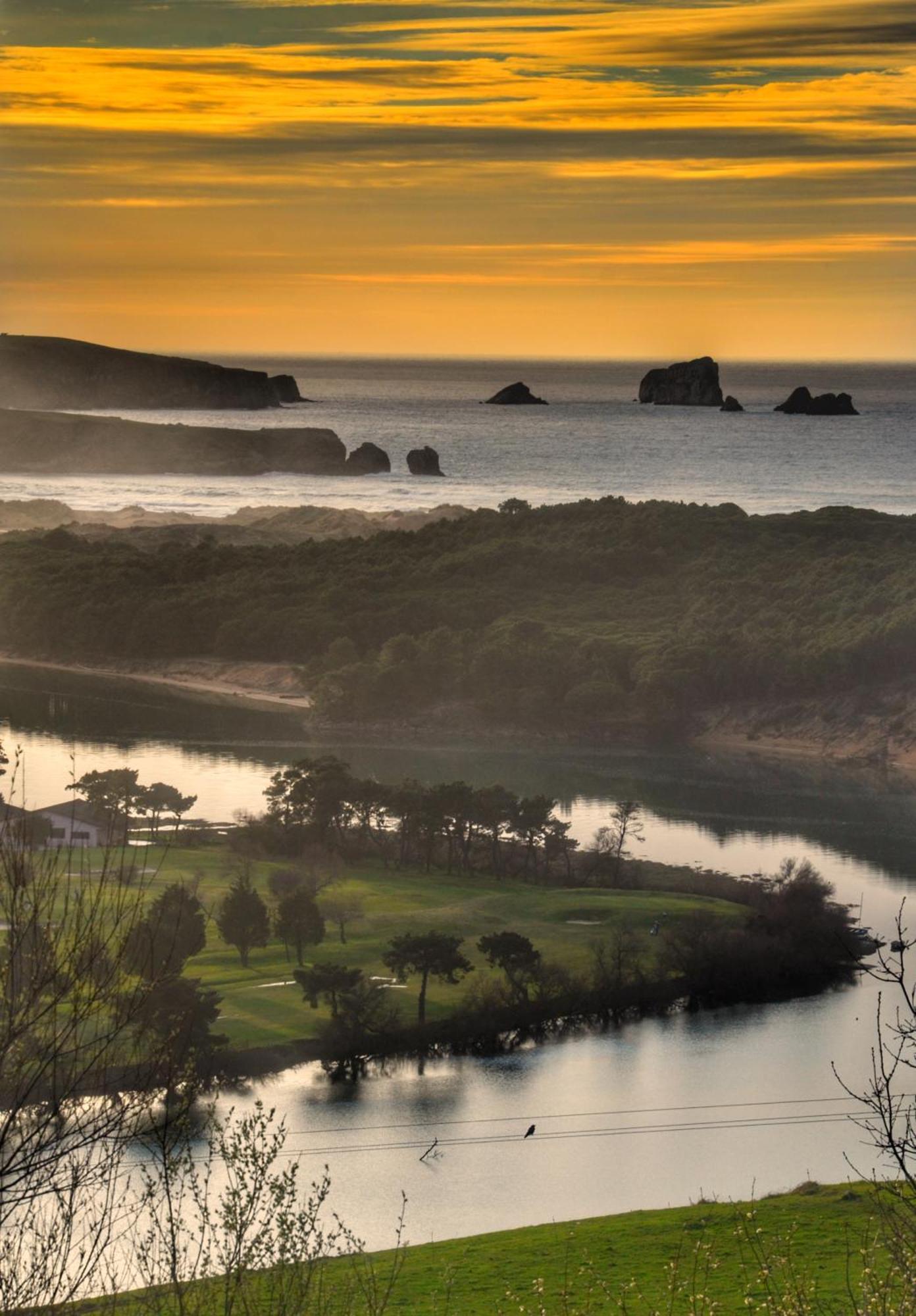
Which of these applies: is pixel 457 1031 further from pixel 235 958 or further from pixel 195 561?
pixel 195 561

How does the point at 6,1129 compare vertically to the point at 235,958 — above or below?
above

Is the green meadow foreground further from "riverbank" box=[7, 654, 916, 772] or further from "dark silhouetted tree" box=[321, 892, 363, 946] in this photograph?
"riverbank" box=[7, 654, 916, 772]

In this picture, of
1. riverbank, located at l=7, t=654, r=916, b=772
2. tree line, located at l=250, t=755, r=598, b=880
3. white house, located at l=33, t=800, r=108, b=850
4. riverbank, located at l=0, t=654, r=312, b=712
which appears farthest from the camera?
riverbank, located at l=0, t=654, r=312, b=712

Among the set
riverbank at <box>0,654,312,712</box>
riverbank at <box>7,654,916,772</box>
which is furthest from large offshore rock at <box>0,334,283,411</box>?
riverbank at <box>7,654,916,772</box>

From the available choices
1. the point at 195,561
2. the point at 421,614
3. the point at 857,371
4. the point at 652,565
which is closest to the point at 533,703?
the point at 421,614

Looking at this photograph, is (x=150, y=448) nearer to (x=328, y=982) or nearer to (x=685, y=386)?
(x=685, y=386)

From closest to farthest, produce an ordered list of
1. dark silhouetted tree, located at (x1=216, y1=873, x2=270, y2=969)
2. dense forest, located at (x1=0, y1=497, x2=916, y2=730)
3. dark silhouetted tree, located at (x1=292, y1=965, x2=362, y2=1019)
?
dark silhouetted tree, located at (x1=292, y1=965, x2=362, y2=1019) → dark silhouetted tree, located at (x1=216, y1=873, x2=270, y2=969) → dense forest, located at (x1=0, y1=497, x2=916, y2=730)

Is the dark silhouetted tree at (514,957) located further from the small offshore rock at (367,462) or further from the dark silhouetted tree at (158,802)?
the small offshore rock at (367,462)

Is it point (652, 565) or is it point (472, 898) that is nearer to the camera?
point (472, 898)
